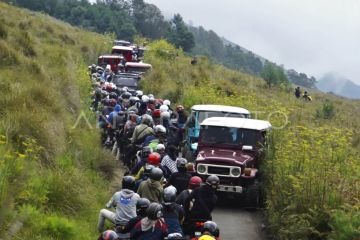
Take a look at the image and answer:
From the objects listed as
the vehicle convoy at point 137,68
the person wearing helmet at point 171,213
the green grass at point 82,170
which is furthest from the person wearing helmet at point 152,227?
the vehicle convoy at point 137,68

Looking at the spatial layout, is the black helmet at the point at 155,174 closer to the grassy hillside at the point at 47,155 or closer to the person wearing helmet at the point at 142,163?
the grassy hillside at the point at 47,155

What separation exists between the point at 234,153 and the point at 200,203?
481 cm

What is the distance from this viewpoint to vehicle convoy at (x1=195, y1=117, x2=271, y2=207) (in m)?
11.9

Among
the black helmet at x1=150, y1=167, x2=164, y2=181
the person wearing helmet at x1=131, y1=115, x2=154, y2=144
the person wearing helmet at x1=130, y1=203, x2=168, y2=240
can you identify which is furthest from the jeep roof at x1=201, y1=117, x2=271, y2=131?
the person wearing helmet at x1=130, y1=203, x2=168, y2=240

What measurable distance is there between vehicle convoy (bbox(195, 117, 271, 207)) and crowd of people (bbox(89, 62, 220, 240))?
2.04 ft

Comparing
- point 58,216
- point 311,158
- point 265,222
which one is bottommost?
point 265,222

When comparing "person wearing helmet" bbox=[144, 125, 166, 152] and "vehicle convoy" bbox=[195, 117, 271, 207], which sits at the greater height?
"person wearing helmet" bbox=[144, 125, 166, 152]

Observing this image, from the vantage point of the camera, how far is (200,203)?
8.03m

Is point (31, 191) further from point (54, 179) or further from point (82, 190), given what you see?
point (82, 190)

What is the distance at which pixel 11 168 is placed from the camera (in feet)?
24.2

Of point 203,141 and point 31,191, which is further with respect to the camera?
point 203,141

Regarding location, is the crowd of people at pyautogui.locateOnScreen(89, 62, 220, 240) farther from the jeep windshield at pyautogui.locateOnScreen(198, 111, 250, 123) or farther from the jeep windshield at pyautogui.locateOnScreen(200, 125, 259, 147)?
→ the jeep windshield at pyautogui.locateOnScreen(200, 125, 259, 147)

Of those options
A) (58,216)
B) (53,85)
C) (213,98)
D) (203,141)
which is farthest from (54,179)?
(213,98)

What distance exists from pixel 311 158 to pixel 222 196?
Answer: 3.07 m
